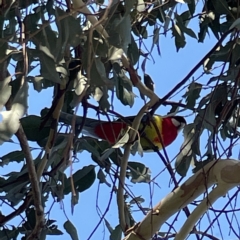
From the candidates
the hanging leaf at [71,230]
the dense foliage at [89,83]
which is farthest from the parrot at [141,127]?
the hanging leaf at [71,230]

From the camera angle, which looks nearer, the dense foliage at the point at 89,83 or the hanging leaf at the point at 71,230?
the dense foliage at the point at 89,83

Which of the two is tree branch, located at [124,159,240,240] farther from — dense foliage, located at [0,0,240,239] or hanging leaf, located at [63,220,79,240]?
hanging leaf, located at [63,220,79,240]

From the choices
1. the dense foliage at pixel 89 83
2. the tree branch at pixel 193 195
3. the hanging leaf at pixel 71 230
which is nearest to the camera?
the dense foliage at pixel 89 83

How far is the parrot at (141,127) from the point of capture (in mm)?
1178

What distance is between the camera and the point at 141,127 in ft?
4.67

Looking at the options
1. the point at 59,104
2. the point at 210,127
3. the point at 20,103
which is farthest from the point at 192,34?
the point at 20,103

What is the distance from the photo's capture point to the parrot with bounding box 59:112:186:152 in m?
1.18

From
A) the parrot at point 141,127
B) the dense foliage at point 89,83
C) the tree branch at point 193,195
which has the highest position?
the parrot at point 141,127

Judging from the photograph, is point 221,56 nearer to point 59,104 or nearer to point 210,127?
point 210,127

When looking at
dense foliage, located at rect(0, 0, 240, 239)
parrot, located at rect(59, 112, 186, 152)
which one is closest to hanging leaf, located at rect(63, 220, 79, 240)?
dense foliage, located at rect(0, 0, 240, 239)

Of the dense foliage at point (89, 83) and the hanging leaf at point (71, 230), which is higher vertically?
the dense foliage at point (89, 83)

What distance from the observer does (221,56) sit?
1.14m

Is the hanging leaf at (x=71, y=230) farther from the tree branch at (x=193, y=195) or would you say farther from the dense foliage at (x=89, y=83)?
the tree branch at (x=193, y=195)

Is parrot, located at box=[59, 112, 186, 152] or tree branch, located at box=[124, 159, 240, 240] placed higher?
parrot, located at box=[59, 112, 186, 152]
